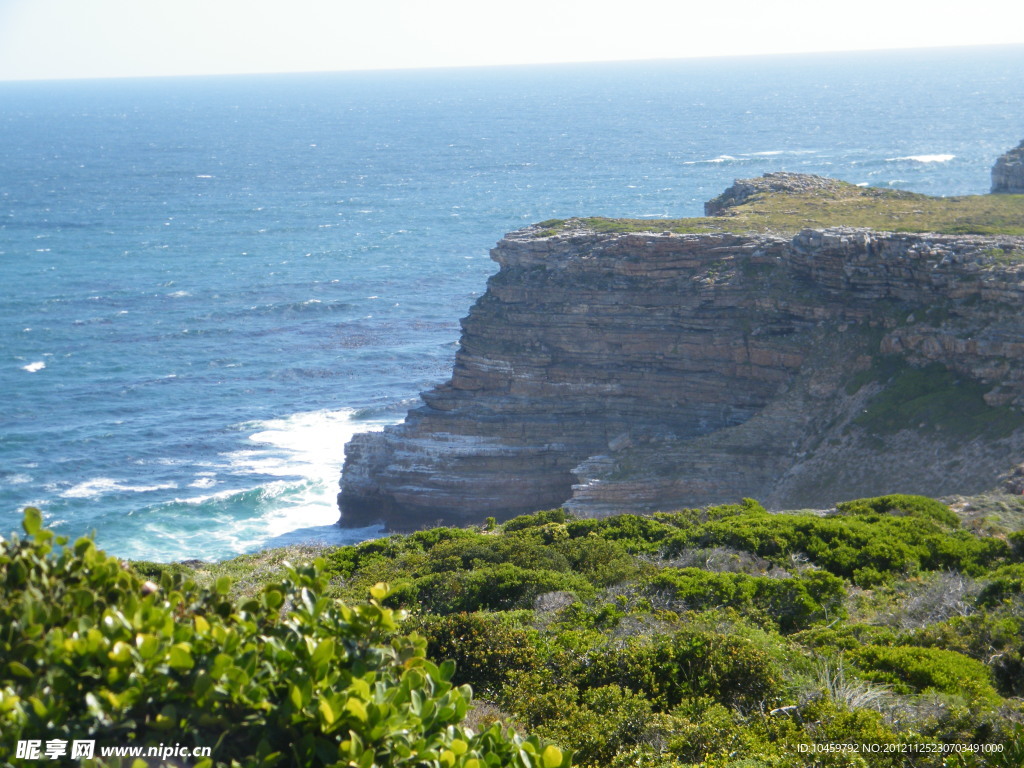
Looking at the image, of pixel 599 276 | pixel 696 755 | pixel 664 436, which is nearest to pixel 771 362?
pixel 664 436

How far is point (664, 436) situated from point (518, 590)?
22882mm

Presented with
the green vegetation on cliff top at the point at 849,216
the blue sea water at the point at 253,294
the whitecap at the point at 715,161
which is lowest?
the blue sea water at the point at 253,294

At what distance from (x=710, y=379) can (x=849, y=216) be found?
512 inches

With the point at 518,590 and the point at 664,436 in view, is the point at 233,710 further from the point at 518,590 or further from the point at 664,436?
the point at 664,436

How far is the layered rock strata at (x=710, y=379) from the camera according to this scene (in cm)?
3647

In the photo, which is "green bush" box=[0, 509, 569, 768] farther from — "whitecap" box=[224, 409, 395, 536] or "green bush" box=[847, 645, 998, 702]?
"whitecap" box=[224, 409, 395, 536]

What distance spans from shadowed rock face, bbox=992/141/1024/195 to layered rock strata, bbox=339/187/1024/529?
25995mm

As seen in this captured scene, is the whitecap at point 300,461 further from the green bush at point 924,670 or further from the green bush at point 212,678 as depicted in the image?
the green bush at point 212,678

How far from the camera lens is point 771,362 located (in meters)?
41.5

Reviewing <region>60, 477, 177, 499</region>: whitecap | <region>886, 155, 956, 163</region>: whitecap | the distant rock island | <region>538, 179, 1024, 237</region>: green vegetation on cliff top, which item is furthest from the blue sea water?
Result: <region>538, 179, 1024, 237</region>: green vegetation on cliff top

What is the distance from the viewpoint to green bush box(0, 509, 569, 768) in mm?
6691

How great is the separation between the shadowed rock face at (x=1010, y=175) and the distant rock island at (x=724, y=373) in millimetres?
15026

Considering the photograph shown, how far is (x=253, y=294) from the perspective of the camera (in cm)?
9019

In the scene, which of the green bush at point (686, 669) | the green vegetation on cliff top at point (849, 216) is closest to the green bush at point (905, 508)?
the green bush at point (686, 669)
